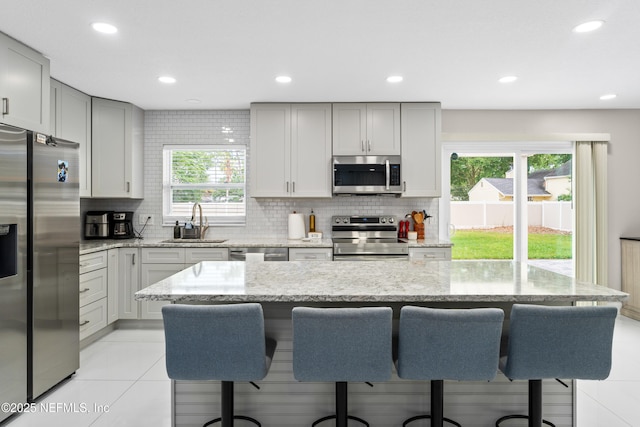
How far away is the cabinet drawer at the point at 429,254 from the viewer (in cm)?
439

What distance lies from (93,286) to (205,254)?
43.1 inches

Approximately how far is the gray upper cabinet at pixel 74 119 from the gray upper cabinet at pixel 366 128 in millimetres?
2672

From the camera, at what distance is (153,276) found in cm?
441

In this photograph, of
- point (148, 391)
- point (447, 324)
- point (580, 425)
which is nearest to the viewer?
point (447, 324)

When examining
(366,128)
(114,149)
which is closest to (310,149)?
(366,128)

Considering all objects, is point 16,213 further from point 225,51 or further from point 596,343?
point 596,343

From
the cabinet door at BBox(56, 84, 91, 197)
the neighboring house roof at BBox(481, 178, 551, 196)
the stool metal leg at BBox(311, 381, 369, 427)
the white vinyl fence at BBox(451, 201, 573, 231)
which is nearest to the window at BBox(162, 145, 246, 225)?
the cabinet door at BBox(56, 84, 91, 197)

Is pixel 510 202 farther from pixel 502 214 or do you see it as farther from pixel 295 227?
pixel 295 227

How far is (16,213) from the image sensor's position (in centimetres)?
254

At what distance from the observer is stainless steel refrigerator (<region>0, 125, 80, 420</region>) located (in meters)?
2.49

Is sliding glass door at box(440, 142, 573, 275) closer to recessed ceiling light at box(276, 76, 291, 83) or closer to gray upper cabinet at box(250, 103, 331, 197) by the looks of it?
gray upper cabinet at box(250, 103, 331, 197)

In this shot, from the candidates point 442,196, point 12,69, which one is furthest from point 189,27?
point 442,196

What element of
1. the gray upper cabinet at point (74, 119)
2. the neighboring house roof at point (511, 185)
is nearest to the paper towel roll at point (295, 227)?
the gray upper cabinet at point (74, 119)

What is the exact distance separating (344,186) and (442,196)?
136 cm
